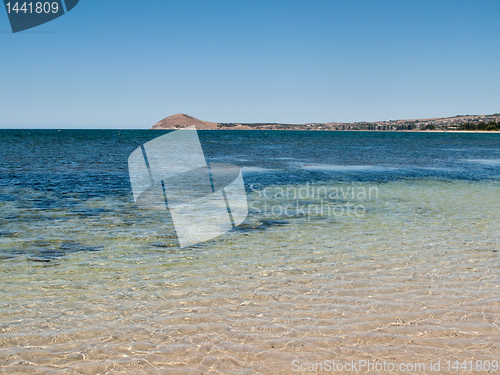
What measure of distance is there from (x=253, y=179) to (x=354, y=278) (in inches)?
599

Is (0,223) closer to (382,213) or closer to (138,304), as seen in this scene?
(138,304)

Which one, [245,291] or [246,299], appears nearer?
[246,299]

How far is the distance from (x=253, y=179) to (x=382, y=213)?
1021 centimetres

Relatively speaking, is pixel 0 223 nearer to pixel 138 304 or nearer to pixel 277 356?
pixel 138 304

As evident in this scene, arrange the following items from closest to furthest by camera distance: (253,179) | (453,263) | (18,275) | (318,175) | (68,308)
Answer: (68,308) → (18,275) → (453,263) → (253,179) → (318,175)

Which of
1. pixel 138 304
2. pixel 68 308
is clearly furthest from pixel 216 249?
pixel 68 308

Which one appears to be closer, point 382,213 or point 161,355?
point 161,355

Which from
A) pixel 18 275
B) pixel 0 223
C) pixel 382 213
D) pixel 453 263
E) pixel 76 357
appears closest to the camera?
pixel 76 357

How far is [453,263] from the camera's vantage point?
6.98 m

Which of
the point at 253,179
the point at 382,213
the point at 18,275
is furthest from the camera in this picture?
the point at 253,179

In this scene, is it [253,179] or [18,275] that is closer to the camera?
[18,275]

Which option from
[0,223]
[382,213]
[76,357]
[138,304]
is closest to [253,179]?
[382,213]

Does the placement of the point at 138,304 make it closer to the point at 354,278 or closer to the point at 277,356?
the point at 277,356

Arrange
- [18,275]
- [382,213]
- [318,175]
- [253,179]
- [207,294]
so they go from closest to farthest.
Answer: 1. [207,294]
2. [18,275]
3. [382,213]
4. [253,179]
5. [318,175]
